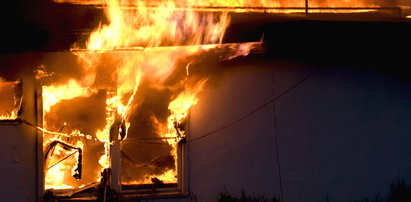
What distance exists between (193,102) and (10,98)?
3202 millimetres

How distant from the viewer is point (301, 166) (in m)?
9.98

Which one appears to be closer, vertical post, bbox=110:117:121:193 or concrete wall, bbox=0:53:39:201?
concrete wall, bbox=0:53:39:201

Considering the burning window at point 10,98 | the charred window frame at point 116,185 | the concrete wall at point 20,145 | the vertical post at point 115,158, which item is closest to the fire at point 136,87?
the vertical post at point 115,158

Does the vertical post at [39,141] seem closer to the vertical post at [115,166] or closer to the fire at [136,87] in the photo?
the fire at [136,87]

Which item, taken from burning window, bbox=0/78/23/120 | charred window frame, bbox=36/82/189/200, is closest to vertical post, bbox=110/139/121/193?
charred window frame, bbox=36/82/189/200

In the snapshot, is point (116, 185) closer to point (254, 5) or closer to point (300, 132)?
point (300, 132)

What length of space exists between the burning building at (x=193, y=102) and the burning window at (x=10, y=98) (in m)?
0.02

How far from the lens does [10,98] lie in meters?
9.03

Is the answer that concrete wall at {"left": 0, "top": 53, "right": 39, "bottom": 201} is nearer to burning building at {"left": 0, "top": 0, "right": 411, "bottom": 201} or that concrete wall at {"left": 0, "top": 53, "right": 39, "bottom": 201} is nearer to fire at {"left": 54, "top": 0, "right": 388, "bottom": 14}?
burning building at {"left": 0, "top": 0, "right": 411, "bottom": 201}

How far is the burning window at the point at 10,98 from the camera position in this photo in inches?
354

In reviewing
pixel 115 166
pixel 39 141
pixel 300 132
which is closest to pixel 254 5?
pixel 300 132

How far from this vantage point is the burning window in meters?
8.98

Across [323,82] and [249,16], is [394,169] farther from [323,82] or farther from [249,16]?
[249,16]

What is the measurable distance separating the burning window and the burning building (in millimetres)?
17
